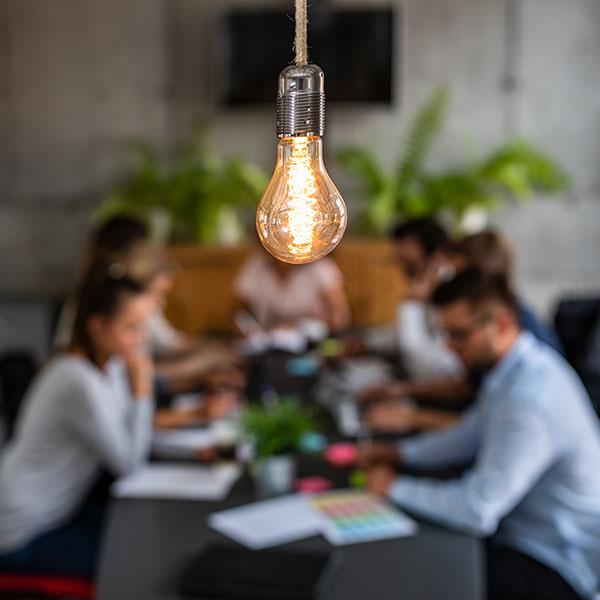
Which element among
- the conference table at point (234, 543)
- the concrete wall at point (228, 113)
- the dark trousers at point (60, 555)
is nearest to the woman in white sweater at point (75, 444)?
the dark trousers at point (60, 555)

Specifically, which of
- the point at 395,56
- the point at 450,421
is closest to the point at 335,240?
the point at 450,421

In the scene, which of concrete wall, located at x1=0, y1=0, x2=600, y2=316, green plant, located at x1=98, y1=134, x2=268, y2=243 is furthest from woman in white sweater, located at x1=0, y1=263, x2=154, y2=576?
concrete wall, located at x1=0, y1=0, x2=600, y2=316

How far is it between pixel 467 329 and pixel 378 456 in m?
0.52

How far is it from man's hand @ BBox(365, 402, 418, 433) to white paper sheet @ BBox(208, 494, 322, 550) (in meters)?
0.76

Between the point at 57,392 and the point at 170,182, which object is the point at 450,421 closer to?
the point at 57,392

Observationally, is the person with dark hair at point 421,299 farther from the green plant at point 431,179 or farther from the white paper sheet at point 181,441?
the green plant at point 431,179

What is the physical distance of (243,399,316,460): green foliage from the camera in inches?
106

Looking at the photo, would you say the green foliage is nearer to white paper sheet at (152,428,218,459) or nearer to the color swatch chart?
the color swatch chart

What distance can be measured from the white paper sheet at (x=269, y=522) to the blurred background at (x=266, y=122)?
3896 mm

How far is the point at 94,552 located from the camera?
282 centimetres

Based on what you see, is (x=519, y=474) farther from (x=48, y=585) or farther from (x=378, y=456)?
(x=48, y=585)

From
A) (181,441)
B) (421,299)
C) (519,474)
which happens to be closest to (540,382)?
(519,474)

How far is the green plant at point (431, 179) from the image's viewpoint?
6391mm

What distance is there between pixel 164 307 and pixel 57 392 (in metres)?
3.52
